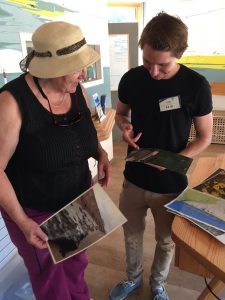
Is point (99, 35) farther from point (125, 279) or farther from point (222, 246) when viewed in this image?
point (222, 246)

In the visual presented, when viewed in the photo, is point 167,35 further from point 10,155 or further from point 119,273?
point 119,273

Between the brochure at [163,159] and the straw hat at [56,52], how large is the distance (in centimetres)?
46

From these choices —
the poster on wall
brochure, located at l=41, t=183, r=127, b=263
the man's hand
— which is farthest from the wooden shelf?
the poster on wall

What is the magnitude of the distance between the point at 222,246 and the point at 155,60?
695mm

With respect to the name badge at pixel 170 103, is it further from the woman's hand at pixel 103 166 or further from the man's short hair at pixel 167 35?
the woman's hand at pixel 103 166

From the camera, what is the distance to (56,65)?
0.84 metres

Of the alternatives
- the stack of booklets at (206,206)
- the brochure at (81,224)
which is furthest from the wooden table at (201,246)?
the brochure at (81,224)

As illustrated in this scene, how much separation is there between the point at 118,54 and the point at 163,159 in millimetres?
3016

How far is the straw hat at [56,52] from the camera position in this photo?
0.83 m

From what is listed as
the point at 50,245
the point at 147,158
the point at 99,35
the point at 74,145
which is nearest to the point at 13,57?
the point at 74,145

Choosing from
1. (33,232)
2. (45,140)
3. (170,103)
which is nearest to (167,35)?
(170,103)

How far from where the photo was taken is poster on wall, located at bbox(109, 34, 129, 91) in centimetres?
362

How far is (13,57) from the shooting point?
1.56 m

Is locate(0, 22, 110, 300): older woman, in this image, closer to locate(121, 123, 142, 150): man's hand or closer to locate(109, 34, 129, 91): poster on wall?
locate(121, 123, 142, 150): man's hand
